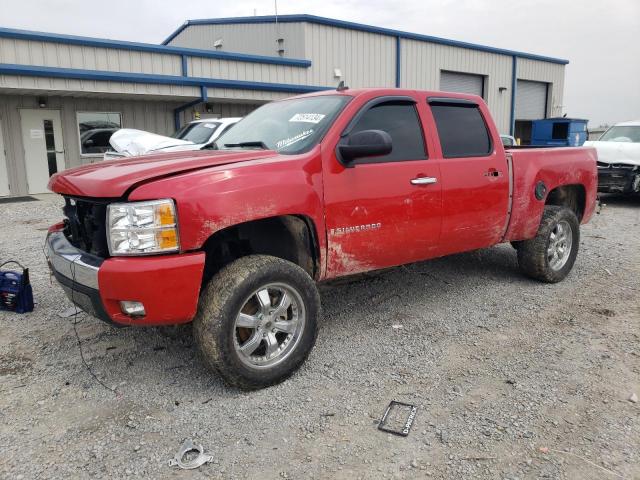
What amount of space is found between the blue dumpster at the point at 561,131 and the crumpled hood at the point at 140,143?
2050cm

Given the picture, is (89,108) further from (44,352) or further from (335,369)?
(335,369)

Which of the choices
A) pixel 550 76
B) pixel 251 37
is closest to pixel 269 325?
pixel 251 37

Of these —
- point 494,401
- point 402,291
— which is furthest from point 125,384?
point 402,291

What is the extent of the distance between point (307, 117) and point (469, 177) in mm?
1559

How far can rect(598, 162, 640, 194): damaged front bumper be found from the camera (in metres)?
11.9

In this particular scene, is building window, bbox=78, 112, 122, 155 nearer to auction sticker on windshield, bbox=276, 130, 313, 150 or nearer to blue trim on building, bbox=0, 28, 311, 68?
blue trim on building, bbox=0, 28, 311, 68

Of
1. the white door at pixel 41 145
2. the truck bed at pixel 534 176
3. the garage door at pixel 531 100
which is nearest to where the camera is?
the truck bed at pixel 534 176

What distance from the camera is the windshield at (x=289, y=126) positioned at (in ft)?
12.2

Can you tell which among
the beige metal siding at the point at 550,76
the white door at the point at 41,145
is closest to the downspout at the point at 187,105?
the white door at the point at 41,145

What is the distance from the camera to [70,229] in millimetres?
3627

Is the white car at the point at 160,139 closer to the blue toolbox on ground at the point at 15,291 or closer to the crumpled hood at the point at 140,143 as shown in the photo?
the crumpled hood at the point at 140,143

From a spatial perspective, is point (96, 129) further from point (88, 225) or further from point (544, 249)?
point (544, 249)

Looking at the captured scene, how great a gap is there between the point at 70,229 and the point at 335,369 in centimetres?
211

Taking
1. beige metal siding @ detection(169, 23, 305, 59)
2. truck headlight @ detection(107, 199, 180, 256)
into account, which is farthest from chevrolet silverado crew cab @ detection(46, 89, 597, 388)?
beige metal siding @ detection(169, 23, 305, 59)
